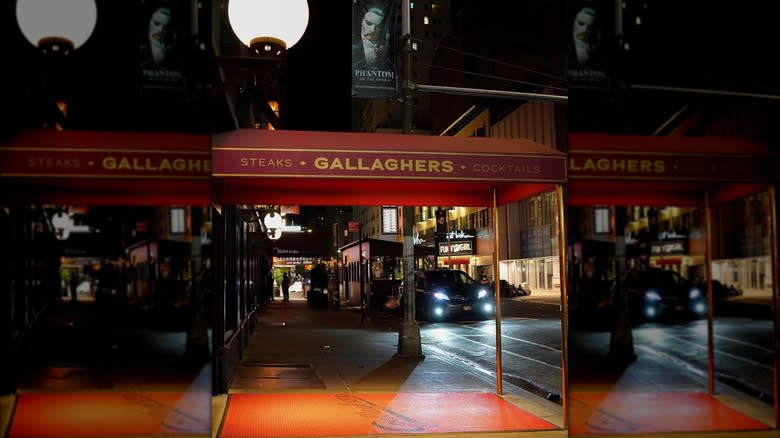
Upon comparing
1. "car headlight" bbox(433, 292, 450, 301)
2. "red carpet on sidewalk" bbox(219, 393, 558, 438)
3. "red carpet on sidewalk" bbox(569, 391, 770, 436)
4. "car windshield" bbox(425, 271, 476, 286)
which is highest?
"car windshield" bbox(425, 271, 476, 286)

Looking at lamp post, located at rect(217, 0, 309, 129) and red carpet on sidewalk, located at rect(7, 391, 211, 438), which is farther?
red carpet on sidewalk, located at rect(7, 391, 211, 438)

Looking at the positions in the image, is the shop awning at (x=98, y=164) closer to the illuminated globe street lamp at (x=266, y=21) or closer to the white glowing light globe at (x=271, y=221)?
the illuminated globe street lamp at (x=266, y=21)

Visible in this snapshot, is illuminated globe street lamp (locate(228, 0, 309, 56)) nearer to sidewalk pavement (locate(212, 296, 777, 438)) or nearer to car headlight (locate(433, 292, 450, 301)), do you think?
sidewalk pavement (locate(212, 296, 777, 438))

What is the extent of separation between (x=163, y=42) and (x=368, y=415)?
15.1 ft

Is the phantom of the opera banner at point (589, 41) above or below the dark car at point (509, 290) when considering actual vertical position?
above

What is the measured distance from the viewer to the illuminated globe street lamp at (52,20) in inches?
217

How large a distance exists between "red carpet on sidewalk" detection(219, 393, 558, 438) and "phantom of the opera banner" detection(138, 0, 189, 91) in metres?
3.60

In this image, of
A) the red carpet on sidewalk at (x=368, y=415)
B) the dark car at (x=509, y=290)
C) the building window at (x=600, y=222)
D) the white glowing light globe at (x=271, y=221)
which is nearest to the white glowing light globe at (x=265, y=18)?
the building window at (x=600, y=222)

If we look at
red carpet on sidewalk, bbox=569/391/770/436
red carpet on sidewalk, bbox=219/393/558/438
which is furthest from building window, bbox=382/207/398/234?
red carpet on sidewalk, bbox=569/391/770/436

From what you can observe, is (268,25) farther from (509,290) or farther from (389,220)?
(509,290)

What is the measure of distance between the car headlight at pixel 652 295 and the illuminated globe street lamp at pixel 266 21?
12.2ft

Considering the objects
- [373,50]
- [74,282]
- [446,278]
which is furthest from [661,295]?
[446,278]

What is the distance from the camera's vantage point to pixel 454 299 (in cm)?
2436

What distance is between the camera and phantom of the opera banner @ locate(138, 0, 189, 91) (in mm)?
6945
